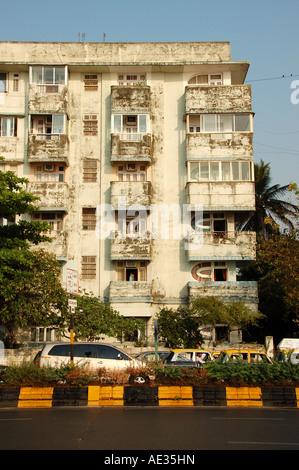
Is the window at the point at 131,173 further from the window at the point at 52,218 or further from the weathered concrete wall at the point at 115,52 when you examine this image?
the weathered concrete wall at the point at 115,52

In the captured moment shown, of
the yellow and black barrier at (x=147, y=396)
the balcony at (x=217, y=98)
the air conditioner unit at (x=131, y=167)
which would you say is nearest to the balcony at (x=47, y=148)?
the air conditioner unit at (x=131, y=167)

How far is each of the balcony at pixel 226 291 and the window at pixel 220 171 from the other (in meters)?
6.67

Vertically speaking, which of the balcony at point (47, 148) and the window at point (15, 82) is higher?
the window at point (15, 82)

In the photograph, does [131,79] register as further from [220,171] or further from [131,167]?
[220,171]

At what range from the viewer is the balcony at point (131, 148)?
3356cm

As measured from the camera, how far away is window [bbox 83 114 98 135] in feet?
115

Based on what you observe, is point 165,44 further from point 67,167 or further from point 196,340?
point 196,340

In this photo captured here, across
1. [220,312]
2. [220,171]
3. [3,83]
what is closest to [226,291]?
[220,312]

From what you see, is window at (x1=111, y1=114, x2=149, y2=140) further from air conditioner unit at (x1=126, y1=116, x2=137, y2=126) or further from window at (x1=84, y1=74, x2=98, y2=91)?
window at (x1=84, y1=74, x2=98, y2=91)

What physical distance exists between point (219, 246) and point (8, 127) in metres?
15.8

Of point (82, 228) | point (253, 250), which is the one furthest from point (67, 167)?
point (253, 250)

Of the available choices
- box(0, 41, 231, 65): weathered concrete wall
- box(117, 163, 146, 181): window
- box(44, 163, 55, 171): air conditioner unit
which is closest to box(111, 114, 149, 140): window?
box(117, 163, 146, 181): window

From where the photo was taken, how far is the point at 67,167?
3447 centimetres

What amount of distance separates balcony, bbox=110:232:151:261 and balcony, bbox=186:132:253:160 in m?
6.20
